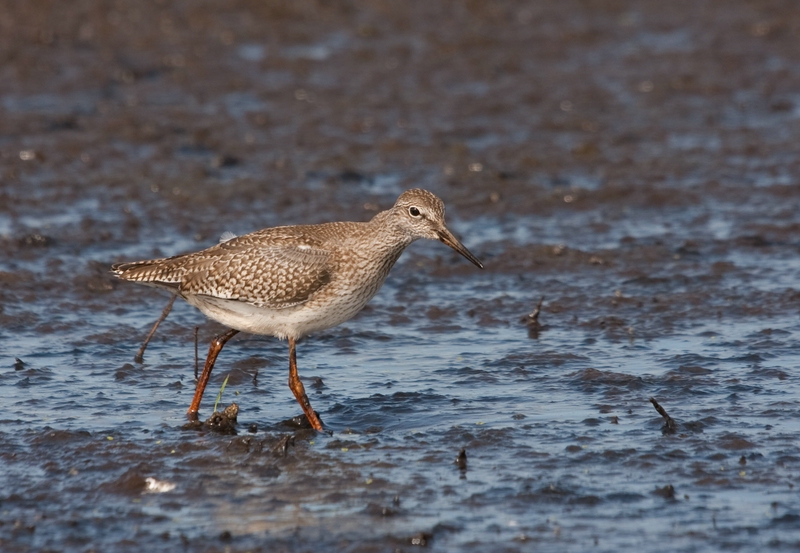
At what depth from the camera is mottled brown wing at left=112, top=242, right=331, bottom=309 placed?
342 inches

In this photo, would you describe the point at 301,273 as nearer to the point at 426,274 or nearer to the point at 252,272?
the point at 252,272

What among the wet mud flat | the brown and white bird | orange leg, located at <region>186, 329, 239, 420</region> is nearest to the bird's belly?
the brown and white bird

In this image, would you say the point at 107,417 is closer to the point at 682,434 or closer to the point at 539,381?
the point at 539,381

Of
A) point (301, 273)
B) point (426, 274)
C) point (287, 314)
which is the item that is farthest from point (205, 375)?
point (426, 274)

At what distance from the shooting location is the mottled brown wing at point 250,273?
8680 mm

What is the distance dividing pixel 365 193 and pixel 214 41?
5.77 m

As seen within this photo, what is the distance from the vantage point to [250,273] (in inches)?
345

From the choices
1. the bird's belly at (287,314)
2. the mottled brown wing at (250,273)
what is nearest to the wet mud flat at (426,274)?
the bird's belly at (287,314)

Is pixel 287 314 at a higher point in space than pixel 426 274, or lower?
lower

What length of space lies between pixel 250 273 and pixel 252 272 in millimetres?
16

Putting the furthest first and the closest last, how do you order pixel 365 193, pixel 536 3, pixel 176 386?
pixel 536 3
pixel 365 193
pixel 176 386

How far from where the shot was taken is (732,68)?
701 inches

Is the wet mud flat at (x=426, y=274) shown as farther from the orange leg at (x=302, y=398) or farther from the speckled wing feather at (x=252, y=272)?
the speckled wing feather at (x=252, y=272)

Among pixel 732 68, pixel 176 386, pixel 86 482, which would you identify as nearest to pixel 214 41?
pixel 732 68
